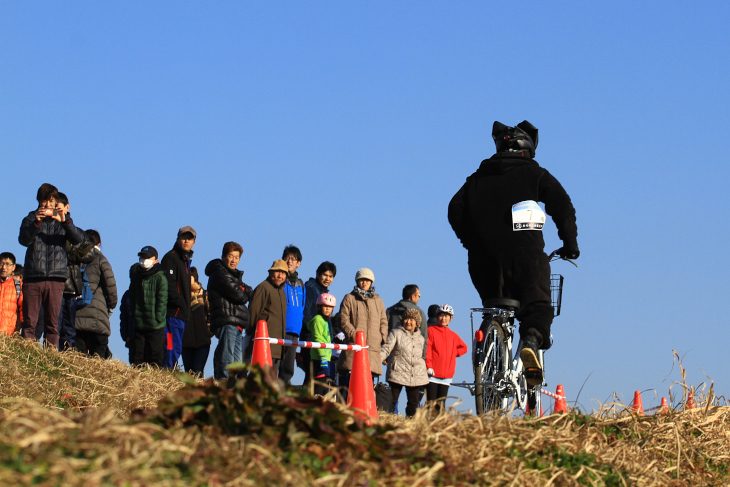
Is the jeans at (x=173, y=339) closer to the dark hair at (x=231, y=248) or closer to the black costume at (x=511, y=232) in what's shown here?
the dark hair at (x=231, y=248)

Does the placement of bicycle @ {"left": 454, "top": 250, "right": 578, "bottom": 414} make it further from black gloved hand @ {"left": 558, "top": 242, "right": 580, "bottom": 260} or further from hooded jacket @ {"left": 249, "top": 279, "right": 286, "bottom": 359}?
hooded jacket @ {"left": 249, "top": 279, "right": 286, "bottom": 359}

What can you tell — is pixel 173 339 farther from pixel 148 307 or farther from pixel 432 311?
pixel 432 311

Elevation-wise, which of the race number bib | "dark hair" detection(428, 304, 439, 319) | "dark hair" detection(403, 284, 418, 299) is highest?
the race number bib

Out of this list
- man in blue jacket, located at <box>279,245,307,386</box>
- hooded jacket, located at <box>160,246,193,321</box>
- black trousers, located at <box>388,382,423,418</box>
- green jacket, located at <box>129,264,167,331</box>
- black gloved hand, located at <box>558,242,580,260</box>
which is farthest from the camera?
hooded jacket, located at <box>160,246,193,321</box>

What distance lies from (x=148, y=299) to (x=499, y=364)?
6.30 meters

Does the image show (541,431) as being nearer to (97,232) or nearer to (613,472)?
(613,472)

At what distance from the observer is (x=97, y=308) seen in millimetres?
12867

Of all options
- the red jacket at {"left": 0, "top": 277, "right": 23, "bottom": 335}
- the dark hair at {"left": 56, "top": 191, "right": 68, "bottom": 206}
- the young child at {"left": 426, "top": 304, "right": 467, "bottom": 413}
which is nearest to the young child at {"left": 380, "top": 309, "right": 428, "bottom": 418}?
the young child at {"left": 426, "top": 304, "right": 467, "bottom": 413}

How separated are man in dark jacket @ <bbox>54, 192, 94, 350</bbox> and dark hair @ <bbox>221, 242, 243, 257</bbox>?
1.73 meters

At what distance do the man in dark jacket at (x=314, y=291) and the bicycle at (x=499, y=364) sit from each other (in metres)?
5.59

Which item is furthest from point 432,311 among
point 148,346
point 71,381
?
point 71,381

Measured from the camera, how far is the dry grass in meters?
8.91

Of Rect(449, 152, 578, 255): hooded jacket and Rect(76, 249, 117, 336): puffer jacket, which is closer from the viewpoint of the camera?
Rect(449, 152, 578, 255): hooded jacket

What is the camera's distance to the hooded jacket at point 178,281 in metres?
12.9
